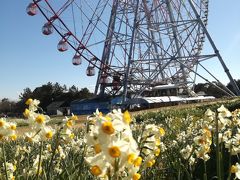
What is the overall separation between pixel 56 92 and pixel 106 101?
2482cm

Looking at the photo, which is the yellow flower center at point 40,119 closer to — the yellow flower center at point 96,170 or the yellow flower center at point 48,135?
the yellow flower center at point 48,135

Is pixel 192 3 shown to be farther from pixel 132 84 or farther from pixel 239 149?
pixel 239 149

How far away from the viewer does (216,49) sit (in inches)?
960

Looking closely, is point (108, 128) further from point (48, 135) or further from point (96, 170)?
point (48, 135)

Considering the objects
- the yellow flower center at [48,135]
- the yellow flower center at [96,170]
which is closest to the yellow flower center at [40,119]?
the yellow flower center at [48,135]

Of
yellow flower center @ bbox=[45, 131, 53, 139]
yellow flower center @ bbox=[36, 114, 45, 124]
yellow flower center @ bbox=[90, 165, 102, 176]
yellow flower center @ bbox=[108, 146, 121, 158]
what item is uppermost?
yellow flower center @ bbox=[36, 114, 45, 124]

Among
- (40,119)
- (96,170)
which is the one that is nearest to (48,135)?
(40,119)

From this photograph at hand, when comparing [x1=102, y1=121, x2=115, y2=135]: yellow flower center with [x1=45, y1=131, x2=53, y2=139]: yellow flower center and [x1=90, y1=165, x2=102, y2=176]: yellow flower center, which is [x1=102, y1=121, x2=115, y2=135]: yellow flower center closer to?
[x1=90, y1=165, x2=102, y2=176]: yellow flower center

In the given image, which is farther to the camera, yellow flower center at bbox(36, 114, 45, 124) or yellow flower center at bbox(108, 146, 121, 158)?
yellow flower center at bbox(36, 114, 45, 124)

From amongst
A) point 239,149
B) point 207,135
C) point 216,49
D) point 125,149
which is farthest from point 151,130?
point 216,49

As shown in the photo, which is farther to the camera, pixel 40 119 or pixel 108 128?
pixel 40 119

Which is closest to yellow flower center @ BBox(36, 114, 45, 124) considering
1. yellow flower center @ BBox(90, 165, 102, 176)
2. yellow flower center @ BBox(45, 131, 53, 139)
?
yellow flower center @ BBox(45, 131, 53, 139)

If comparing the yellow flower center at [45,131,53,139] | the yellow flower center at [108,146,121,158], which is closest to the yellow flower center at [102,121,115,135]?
the yellow flower center at [108,146,121,158]

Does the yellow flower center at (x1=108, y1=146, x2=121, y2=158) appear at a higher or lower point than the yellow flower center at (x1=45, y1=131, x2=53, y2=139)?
lower
